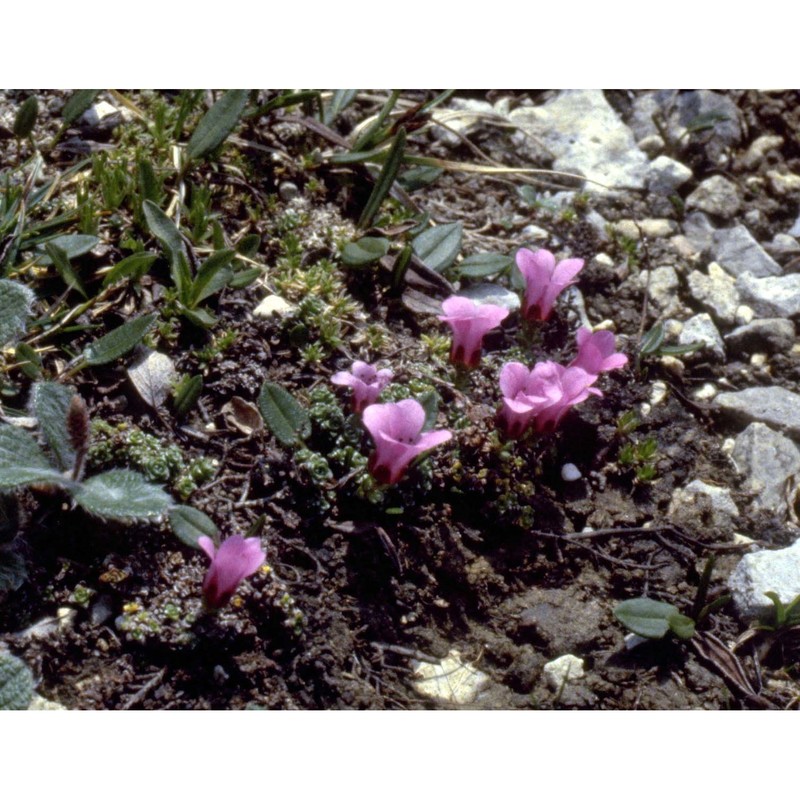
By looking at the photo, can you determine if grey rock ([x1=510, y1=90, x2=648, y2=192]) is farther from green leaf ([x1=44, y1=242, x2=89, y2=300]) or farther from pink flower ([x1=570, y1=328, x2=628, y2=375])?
green leaf ([x1=44, y1=242, x2=89, y2=300])

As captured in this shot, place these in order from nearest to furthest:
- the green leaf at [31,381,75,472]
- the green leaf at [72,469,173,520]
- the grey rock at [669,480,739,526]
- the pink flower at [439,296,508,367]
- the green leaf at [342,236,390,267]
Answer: the green leaf at [72,469,173,520] → the green leaf at [31,381,75,472] → the pink flower at [439,296,508,367] → the grey rock at [669,480,739,526] → the green leaf at [342,236,390,267]

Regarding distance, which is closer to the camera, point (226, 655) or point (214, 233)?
point (226, 655)

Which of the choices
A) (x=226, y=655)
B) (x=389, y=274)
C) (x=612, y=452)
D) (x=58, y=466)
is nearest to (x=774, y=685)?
(x=612, y=452)

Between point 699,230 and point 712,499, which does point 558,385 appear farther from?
point 699,230

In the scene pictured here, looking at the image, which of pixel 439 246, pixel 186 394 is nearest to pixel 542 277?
pixel 439 246

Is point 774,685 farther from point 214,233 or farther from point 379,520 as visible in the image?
point 214,233

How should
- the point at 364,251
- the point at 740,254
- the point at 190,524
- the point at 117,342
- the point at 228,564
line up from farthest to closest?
the point at 740,254
the point at 364,251
the point at 117,342
the point at 190,524
the point at 228,564

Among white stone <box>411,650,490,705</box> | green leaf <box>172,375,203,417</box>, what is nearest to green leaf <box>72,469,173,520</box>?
green leaf <box>172,375,203,417</box>
